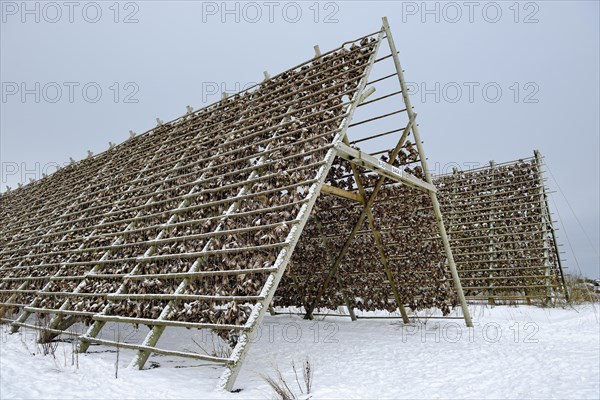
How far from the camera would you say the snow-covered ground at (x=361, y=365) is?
3.38 metres

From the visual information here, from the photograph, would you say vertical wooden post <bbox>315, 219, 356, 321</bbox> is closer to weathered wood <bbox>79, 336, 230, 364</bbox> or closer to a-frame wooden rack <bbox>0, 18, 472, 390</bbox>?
a-frame wooden rack <bbox>0, 18, 472, 390</bbox>

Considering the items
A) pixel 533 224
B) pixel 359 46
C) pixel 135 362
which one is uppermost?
pixel 359 46

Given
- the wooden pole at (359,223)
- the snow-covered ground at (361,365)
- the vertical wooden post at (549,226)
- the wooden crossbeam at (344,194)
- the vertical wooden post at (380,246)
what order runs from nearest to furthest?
the snow-covered ground at (361,365) < the wooden crossbeam at (344,194) < the wooden pole at (359,223) < the vertical wooden post at (380,246) < the vertical wooden post at (549,226)

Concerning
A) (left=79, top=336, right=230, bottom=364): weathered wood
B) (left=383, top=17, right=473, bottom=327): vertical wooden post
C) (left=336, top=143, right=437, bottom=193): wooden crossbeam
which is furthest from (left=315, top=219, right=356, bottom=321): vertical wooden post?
(left=79, top=336, right=230, bottom=364): weathered wood

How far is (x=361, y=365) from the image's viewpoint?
182 inches

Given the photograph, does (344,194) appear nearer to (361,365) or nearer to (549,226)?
(361,365)

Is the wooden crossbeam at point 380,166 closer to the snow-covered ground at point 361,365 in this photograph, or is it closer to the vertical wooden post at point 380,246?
the vertical wooden post at point 380,246

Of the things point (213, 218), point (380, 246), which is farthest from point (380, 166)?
point (213, 218)

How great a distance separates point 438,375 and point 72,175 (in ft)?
30.5

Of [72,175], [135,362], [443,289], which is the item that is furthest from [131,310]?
[72,175]

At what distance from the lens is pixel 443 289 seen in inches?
263

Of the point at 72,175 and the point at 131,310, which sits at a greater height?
the point at 72,175

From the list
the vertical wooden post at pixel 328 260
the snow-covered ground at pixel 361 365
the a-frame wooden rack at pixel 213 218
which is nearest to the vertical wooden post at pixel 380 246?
the a-frame wooden rack at pixel 213 218

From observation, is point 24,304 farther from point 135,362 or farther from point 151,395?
point 151,395
